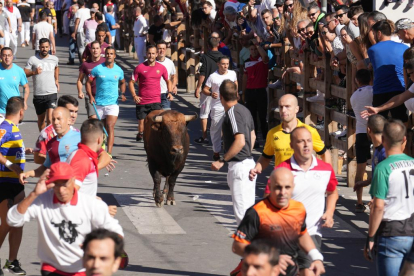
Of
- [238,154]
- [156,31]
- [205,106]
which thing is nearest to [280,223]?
[238,154]

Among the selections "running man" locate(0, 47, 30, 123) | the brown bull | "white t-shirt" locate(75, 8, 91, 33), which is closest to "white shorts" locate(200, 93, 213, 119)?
"running man" locate(0, 47, 30, 123)

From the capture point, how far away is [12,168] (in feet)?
31.6

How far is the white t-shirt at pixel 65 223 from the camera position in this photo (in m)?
7.03

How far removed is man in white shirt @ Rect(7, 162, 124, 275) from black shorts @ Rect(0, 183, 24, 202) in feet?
9.46

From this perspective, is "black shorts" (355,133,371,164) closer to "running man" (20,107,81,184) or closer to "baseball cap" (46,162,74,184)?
"running man" (20,107,81,184)

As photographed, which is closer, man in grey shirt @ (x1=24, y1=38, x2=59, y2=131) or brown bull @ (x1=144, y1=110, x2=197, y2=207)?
brown bull @ (x1=144, y1=110, x2=197, y2=207)

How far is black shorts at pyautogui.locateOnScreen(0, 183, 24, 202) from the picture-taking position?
32.7ft

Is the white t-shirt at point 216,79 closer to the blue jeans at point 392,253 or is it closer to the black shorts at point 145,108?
the black shorts at point 145,108

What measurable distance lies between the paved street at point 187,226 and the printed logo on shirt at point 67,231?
293 centimetres

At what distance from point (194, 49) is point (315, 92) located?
31.2ft

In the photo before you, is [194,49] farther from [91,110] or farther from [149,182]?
[149,182]

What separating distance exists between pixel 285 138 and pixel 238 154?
37.5 inches

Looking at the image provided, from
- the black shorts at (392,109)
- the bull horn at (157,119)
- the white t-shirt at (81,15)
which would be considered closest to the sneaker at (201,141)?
the bull horn at (157,119)

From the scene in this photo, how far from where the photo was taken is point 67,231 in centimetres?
705
